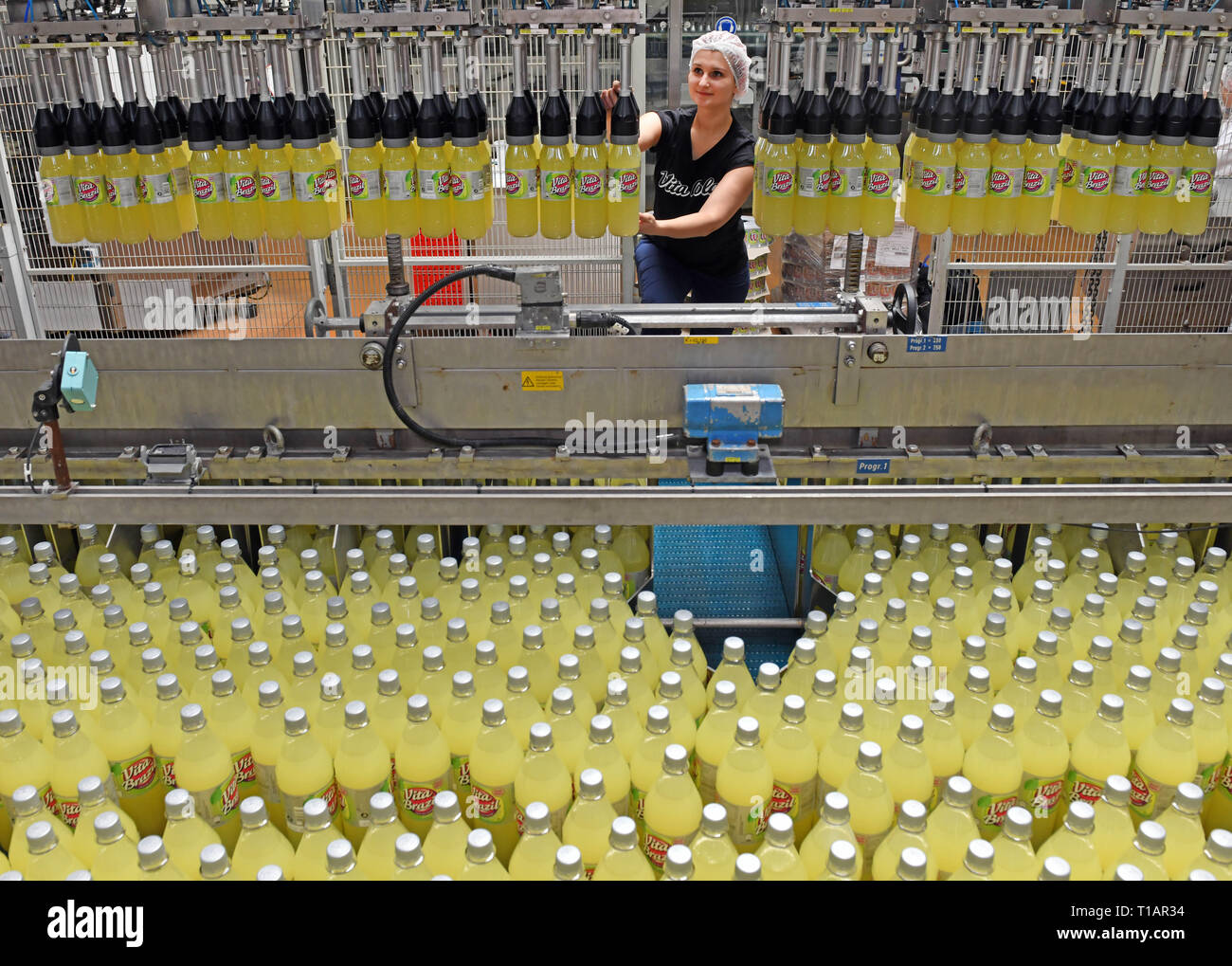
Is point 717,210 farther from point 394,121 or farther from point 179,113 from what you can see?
point 179,113

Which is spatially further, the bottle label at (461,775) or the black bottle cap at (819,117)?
the black bottle cap at (819,117)

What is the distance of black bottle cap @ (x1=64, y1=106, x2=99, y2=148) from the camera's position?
2.39 metres

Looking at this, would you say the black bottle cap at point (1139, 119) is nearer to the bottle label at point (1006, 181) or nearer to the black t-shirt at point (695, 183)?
the bottle label at point (1006, 181)

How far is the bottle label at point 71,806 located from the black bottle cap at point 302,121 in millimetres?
1566

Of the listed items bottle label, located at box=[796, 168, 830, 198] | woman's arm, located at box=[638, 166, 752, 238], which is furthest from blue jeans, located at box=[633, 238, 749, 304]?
bottle label, located at box=[796, 168, 830, 198]

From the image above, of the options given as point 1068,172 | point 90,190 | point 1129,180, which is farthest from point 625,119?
point 90,190

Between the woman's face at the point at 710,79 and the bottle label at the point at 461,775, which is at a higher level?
the woman's face at the point at 710,79

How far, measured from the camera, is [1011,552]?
2463mm

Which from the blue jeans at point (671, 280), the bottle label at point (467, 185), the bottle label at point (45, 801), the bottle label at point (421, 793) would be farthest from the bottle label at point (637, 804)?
the blue jeans at point (671, 280)

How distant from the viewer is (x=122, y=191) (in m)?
2.46

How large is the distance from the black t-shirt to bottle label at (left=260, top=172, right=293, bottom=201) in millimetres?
1462

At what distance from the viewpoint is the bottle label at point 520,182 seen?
8.43ft

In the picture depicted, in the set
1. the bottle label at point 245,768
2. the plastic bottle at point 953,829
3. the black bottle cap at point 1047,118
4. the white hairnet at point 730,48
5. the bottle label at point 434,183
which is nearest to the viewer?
the plastic bottle at point 953,829

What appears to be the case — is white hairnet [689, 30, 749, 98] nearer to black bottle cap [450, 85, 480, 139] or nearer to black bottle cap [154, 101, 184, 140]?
black bottle cap [450, 85, 480, 139]
